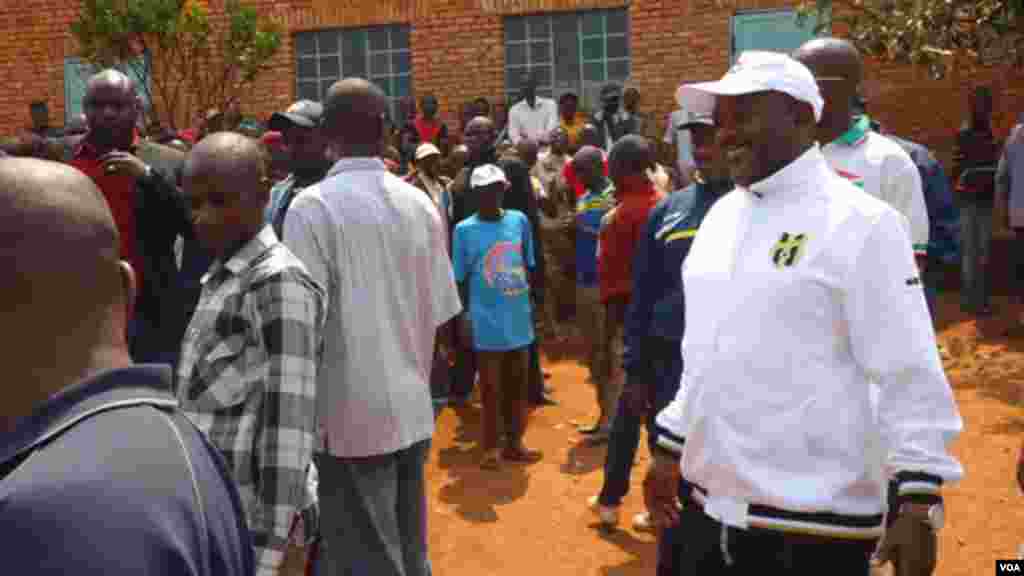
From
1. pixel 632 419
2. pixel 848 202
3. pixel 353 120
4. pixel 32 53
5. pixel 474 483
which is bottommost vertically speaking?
pixel 474 483

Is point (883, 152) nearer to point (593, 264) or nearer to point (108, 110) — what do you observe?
point (108, 110)

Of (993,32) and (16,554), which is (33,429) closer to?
(16,554)

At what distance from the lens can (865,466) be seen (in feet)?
9.45

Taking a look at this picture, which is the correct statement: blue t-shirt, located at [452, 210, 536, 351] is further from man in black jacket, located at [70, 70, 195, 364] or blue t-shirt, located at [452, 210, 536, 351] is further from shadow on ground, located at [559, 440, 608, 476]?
man in black jacket, located at [70, 70, 195, 364]

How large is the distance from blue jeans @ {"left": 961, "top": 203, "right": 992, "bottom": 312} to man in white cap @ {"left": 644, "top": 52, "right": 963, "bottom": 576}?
904 cm

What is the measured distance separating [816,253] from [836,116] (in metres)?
1.72

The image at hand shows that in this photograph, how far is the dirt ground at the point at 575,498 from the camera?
596 cm

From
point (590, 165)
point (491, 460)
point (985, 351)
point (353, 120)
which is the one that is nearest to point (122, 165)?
point (353, 120)

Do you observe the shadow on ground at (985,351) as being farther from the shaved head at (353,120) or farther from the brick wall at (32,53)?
the brick wall at (32,53)

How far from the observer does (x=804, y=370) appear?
2.87 meters

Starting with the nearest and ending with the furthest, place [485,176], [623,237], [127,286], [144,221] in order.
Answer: [127,286]
[144,221]
[623,237]
[485,176]

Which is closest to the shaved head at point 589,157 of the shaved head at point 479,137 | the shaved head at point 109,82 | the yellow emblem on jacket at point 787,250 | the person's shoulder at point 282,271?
the shaved head at point 479,137

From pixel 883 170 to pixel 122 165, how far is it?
2979 mm

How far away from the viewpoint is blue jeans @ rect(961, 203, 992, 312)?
37.3ft
